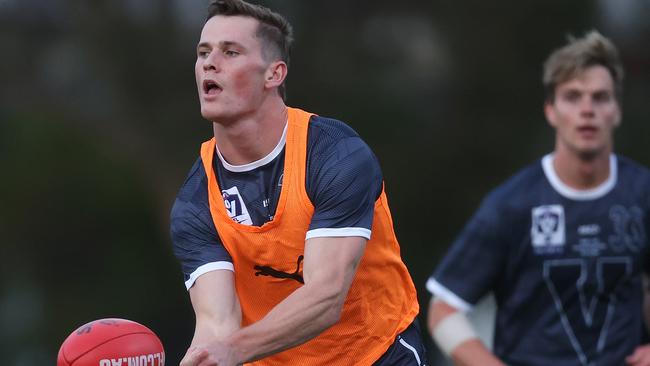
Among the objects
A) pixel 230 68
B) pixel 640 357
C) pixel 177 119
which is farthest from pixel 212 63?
pixel 177 119

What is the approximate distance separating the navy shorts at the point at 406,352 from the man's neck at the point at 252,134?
0.99m

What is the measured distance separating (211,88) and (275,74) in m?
0.31

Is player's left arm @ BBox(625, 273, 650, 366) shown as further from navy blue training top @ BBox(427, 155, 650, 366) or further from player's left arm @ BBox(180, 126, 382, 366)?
player's left arm @ BBox(180, 126, 382, 366)

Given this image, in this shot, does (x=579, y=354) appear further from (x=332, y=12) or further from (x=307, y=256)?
(x=332, y=12)

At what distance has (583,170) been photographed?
8.34m

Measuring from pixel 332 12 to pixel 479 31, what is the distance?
2.27m

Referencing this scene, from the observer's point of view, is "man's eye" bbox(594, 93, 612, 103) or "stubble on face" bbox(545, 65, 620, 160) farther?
"man's eye" bbox(594, 93, 612, 103)

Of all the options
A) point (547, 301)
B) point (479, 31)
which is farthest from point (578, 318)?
point (479, 31)

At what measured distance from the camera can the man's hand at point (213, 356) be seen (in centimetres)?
590

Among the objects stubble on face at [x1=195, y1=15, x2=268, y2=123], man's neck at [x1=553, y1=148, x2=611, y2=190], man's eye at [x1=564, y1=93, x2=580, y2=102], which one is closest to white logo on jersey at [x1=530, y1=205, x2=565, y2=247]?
man's neck at [x1=553, y1=148, x2=611, y2=190]

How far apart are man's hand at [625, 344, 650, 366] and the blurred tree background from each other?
36.5ft

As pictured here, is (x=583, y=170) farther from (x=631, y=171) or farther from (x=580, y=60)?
(x=580, y=60)

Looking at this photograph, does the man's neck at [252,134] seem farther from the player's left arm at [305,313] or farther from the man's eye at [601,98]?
the man's eye at [601,98]

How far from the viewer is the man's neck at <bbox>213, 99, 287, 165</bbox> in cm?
646
